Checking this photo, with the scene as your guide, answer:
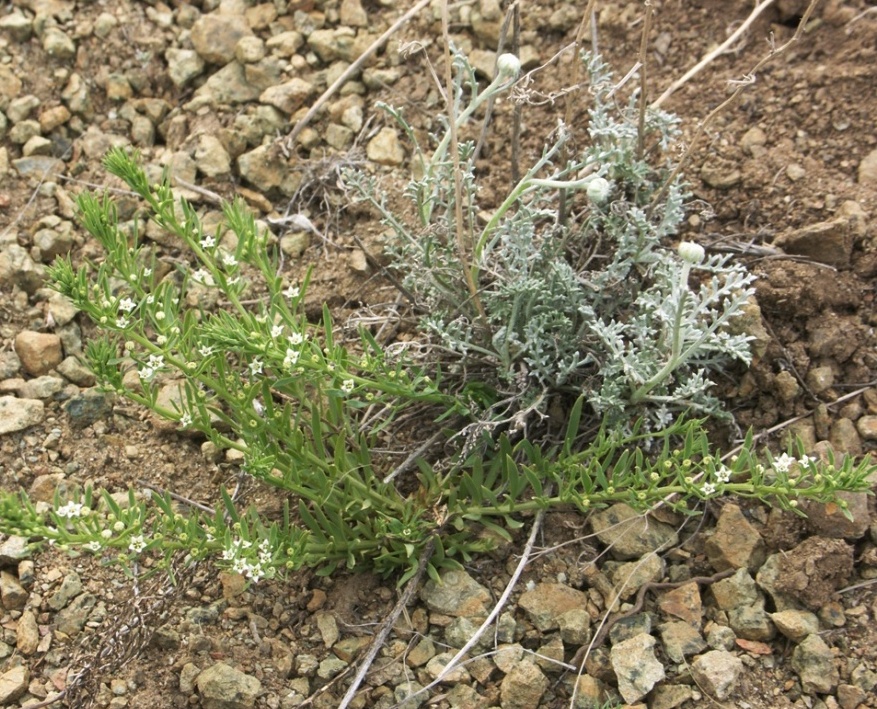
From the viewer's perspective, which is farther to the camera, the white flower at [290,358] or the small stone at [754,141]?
the small stone at [754,141]

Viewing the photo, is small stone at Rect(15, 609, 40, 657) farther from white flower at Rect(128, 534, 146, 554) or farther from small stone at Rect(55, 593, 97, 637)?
white flower at Rect(128, 534, 146, 554)

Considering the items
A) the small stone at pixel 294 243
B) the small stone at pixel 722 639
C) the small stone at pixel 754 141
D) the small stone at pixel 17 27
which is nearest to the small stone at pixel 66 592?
the small stone at pixel 294 243

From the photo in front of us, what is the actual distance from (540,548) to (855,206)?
1.60m

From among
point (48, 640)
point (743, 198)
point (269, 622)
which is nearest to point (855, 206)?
point (743, 198)

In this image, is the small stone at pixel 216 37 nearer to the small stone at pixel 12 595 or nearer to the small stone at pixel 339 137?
the small stone at pixel 339 137

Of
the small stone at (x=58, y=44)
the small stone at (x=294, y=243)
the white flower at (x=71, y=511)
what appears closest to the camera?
the white flower at (x=71, y=511)

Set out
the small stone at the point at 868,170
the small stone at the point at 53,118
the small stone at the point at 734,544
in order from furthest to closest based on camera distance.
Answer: the small stone at the point at 53,118 < the small stone at the point at 868,170 < the small stone at the point at 734,544

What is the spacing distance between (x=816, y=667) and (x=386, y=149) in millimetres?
2392

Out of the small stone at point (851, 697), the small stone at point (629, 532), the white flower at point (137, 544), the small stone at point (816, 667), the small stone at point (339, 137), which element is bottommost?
the small stone at point (851, 697)

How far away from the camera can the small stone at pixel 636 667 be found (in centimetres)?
270

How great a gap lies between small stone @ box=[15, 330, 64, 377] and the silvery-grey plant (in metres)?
1.23

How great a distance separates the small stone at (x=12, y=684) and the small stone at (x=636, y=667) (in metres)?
1.67

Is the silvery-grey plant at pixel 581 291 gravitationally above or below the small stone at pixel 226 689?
above

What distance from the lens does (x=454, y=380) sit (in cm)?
329
